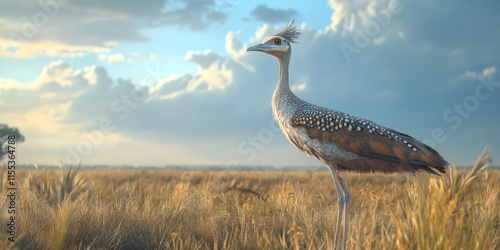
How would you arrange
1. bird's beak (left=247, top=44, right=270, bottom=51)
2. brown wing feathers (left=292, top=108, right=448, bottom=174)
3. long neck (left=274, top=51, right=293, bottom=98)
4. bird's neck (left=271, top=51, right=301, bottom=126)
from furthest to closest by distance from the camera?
1. bird's beak (left=247, top=44, right=270, bottom=51)
2. long neck (left=274, top=51, right=293, bottom=98)
3. bird's neck (left=271, top=51, right=301, bottom=126)
4. brown wing feathers (left=292, top=108, right=448, bottom=174)

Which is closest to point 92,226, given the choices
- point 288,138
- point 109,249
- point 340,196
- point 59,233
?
point 109,249

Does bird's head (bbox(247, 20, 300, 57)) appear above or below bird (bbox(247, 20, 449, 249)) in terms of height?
above

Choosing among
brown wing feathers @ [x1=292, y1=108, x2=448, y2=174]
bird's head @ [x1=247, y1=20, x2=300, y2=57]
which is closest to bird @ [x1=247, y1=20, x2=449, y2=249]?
brown wing feathers @ [x1=292, y1=108, x2=448, y2=174]

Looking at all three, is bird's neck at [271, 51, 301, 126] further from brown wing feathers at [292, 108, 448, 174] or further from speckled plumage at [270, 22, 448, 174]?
brown wing feathers at [292, 108, 448, 174]

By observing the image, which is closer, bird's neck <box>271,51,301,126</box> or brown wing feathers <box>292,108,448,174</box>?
brown wing feathers <box>292,108,448,174</box>

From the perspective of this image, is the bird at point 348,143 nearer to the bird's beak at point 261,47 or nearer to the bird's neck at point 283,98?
the bird's neck at point 283,98

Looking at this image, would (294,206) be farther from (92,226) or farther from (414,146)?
(92,226)

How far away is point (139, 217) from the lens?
5555 millimetres

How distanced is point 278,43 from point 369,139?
2.26 metres

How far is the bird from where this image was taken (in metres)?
5.55

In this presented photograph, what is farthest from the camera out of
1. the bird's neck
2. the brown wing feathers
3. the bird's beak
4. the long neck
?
the bird's beak

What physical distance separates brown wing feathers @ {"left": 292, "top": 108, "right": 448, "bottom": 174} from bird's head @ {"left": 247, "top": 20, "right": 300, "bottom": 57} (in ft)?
4.15

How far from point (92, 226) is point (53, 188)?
128 inches

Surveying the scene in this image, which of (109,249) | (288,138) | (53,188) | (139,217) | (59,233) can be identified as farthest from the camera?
(53,188)
